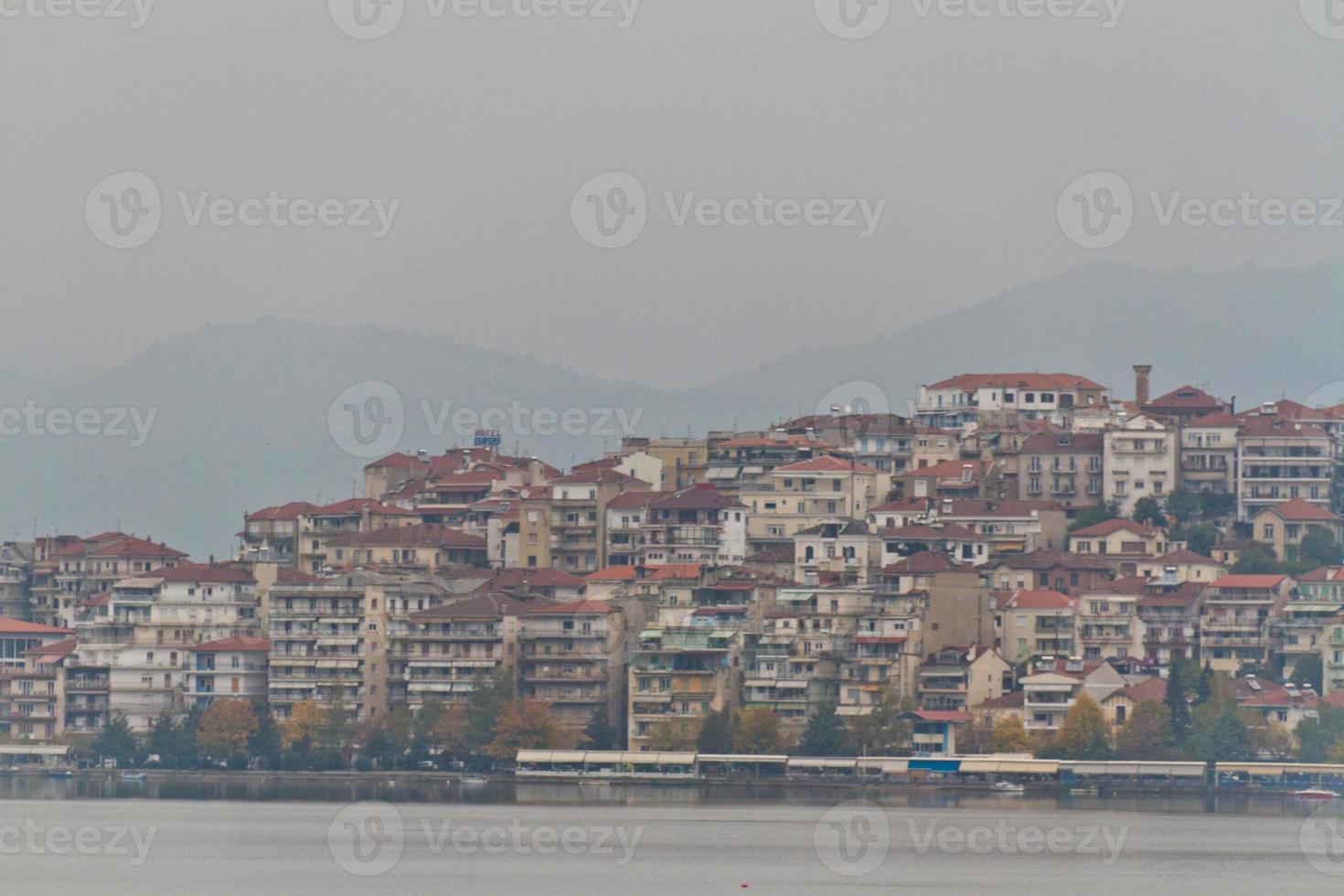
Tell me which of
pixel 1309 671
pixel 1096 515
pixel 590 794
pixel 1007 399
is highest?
pixel 1007 399

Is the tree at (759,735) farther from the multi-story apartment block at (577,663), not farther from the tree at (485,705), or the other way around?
the tree at (485,705)

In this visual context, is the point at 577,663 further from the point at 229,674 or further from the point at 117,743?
the point at 117,743

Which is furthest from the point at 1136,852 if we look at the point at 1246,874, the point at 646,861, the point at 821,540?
the point at 821,540

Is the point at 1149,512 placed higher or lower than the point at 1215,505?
lower

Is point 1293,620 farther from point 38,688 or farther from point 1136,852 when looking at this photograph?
point 38,688

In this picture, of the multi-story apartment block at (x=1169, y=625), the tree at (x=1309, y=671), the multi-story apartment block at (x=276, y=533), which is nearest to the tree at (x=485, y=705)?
the multi-story apartment block at (x=1169, y=625)

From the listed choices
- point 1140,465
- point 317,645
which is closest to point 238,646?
point 317,645
